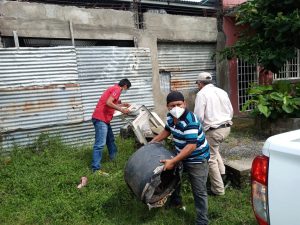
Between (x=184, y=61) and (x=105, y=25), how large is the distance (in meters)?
2.65

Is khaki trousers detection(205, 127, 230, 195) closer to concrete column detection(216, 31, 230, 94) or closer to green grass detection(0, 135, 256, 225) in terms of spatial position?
green grass detection(0, 135, 256, 225)

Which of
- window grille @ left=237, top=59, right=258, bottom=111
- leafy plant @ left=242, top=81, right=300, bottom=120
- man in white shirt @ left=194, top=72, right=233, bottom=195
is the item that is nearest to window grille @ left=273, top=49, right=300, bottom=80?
window grille @ left=237, top=59, right=258, bottom=111

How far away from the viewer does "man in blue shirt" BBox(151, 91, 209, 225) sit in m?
3.60

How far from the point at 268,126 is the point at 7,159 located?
5402 mm

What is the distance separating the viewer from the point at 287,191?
179cm

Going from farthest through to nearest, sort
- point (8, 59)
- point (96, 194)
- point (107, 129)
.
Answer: point (8, 59), point (107, 129), point (96, 194)

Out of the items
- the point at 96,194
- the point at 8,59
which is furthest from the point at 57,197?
the point at 8,59

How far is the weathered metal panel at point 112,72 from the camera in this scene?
765 cm

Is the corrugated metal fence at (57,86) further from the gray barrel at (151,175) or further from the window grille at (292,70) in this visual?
the window grille at (292,70)

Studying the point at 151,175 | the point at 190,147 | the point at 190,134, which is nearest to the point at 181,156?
the point at 190,147

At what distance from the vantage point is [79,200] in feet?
15.4

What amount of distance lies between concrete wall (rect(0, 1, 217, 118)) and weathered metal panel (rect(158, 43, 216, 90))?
25cm

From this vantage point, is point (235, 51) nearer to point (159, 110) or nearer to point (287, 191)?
point (159, 110)

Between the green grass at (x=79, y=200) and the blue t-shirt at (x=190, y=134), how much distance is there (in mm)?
888
